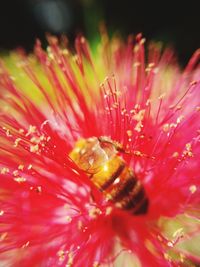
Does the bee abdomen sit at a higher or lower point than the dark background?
lower

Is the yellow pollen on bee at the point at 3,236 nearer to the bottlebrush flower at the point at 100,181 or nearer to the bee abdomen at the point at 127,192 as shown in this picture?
the bottlebrush flower at the point at 100,181

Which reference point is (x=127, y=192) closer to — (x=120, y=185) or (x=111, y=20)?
(x=120, y=185)

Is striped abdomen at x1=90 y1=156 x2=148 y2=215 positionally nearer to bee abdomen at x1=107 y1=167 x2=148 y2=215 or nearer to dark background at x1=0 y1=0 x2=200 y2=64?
bee abdomen at x1=107 y1=167 x2=148 y2=215

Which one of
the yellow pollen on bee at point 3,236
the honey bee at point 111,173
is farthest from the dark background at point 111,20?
the yellow pollen on bee at point 3,236

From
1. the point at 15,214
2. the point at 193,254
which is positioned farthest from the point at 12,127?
the point at 193,254

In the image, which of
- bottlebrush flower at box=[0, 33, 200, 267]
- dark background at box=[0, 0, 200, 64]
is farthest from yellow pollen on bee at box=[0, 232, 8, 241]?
dark background at box=[0, 0, 200, 64]

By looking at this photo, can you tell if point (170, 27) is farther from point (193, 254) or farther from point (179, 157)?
point (193, 254)
